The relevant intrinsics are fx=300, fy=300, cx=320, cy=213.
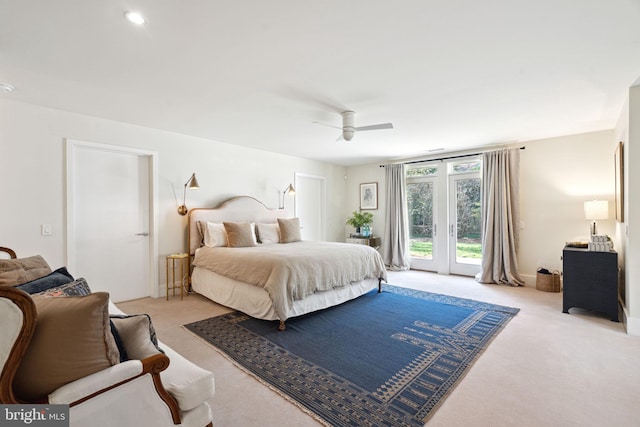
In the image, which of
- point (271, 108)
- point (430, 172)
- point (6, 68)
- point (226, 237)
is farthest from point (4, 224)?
point (430, 172)

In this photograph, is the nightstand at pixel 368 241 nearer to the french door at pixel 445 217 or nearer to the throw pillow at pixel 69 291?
the french door at pixel 445 217

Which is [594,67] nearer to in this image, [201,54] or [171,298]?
[201,54]

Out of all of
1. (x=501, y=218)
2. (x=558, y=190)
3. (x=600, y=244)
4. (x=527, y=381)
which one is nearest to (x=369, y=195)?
(x=501, y=218)

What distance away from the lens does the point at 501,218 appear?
5.21 metres

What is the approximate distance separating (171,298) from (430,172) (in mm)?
5390

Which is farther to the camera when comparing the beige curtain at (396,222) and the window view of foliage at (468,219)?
the beige curtain at (396,222)

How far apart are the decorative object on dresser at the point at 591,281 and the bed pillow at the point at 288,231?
392 cm

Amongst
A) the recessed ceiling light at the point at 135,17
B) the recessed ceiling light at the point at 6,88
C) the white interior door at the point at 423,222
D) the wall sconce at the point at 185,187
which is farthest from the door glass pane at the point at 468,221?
the recessed ceiling light at the point at 6,88

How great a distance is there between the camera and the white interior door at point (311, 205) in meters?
6.72

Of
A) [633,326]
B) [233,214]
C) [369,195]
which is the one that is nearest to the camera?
[633,326]

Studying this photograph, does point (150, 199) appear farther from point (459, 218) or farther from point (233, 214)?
point (459, 218)

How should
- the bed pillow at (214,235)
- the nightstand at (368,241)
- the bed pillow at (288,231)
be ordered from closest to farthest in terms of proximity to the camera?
1. the bed pillow at (214,235)
2. the bed pillow at (288,231)
3. the nightstand at (368,241)

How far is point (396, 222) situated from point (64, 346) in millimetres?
6136

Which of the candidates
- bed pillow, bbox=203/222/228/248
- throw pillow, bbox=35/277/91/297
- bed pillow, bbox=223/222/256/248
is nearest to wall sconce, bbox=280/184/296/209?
bed pillow, bbox=223/222/256/248
